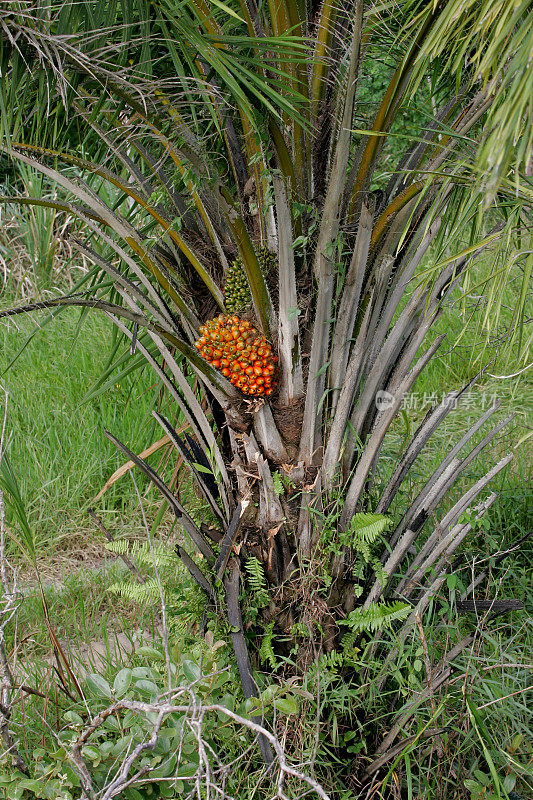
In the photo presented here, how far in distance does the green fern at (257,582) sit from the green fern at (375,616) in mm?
173

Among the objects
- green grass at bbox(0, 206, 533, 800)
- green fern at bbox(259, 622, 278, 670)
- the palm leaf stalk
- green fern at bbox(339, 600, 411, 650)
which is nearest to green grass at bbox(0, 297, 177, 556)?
green grass at bbox(0, 206, 533, 800)

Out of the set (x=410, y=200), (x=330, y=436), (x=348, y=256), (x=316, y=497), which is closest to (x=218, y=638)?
(x=316, y=497)

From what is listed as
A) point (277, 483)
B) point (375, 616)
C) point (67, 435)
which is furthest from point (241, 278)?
point (67, 435)

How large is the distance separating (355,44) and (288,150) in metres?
0.24

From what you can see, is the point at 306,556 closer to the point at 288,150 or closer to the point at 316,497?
the point at 316,497

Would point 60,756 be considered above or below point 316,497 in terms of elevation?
below

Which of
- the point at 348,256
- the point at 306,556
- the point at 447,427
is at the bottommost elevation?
the point at 447,427

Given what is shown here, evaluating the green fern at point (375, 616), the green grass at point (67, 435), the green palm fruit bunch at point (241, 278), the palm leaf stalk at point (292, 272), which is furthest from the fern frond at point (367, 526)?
the green grass at point (67, 435)

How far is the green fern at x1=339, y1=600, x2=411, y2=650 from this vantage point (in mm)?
1372

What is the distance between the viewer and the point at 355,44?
3.81 ft

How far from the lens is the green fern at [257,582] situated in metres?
1.43

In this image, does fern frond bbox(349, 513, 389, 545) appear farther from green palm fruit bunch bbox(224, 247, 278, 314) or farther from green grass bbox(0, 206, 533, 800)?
green palm fruit bunch bbox(224, 247, 278, 314)

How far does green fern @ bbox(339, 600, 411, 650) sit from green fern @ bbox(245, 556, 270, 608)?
0.17 metres

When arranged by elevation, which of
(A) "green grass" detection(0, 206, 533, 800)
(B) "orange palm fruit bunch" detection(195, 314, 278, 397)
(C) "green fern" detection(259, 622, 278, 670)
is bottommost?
(A) "green grass" detection(0, 206, 533, 800)
